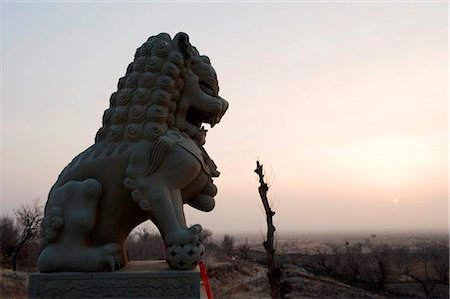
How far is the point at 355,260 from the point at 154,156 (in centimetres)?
1685

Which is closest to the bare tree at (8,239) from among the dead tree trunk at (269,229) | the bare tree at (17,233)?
the bare tree at (17,233)

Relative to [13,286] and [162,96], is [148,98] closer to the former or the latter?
[162,96]

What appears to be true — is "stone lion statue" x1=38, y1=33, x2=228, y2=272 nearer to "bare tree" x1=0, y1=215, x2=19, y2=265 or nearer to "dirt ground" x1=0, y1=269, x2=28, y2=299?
"dirt ground" x1=0, y1=269, x2=28, y2=299

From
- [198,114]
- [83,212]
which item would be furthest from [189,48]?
[83,212]

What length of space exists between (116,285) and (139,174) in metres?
0.71

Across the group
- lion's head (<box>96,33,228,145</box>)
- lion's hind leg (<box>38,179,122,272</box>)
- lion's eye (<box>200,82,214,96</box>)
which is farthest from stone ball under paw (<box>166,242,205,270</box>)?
lion's eye (<box>200,82,214,96</box>)

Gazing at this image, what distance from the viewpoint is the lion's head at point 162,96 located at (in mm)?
2848

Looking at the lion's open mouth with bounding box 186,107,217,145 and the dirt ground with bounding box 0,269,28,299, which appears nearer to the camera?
the lion's open mouth with bounding box 186,107,217,145

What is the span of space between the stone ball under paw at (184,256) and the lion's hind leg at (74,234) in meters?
0.39

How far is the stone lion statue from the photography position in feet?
8.79

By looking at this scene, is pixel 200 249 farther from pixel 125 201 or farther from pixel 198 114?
pixel 198 114

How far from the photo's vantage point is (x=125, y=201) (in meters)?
2.84

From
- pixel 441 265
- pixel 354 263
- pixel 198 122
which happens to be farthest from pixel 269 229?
pixel 441 265

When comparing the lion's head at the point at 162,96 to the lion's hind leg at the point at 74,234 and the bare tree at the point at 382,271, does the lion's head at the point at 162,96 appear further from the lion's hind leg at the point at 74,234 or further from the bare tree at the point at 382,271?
the bare tree at the point at 382,271
